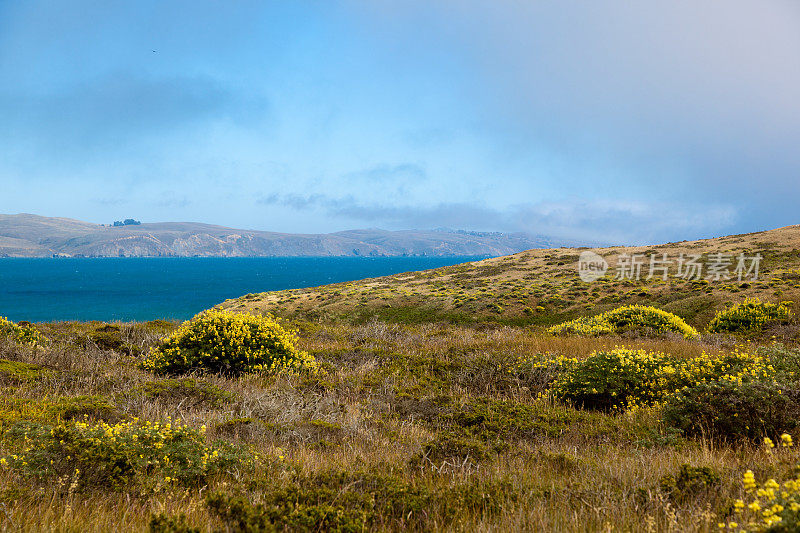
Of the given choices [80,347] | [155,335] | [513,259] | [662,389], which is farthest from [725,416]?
[513,259]

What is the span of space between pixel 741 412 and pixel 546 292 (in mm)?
31555

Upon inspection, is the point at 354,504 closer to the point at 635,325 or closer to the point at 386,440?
the point at 386,440

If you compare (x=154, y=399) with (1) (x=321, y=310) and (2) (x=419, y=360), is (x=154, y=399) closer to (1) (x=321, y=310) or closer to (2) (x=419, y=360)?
(2) (x=419, y=360)

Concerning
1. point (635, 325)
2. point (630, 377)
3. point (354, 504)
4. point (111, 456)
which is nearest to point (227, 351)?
point (111, 456)

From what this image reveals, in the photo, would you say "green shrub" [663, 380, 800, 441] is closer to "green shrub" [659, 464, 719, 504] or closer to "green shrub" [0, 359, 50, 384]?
"green shrub" [659, 464, 719, 504]

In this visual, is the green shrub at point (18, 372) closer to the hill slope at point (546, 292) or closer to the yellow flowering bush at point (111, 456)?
the yellow flowering bush at point (111, 456)

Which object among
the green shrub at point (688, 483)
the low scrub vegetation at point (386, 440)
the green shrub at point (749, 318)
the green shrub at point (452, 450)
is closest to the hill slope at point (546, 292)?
the green shrub at point (749, 318)

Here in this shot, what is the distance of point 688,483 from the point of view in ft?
12.7

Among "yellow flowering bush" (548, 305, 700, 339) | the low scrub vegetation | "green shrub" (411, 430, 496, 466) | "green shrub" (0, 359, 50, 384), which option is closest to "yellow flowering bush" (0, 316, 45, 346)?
the low scrub vegetation

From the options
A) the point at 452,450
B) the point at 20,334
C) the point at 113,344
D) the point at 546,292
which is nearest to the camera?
the point at 452,450

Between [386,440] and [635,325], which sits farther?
[635,325]

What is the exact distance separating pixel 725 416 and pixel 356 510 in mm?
5308

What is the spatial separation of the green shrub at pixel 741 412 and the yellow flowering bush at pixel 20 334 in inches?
581

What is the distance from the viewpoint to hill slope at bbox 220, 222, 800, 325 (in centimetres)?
2845
